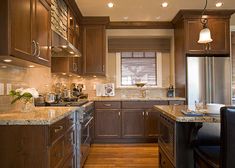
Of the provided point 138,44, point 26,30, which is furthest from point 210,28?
point 26,30

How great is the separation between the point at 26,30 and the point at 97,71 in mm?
3112

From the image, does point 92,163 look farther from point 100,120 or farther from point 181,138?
point 181,138

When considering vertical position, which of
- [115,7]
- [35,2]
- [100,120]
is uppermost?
[115,7]

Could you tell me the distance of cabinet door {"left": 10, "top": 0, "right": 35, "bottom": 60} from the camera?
1821mm

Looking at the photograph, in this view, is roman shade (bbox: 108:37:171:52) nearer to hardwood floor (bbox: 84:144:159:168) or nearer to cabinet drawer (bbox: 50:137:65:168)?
hardwood floor (bbox: 84:144:159:168)

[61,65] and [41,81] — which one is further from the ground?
[61,65]

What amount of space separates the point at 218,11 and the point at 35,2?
146 inches

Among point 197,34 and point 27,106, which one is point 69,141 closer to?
point 27,106

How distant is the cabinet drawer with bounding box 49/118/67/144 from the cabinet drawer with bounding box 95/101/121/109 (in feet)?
8.41

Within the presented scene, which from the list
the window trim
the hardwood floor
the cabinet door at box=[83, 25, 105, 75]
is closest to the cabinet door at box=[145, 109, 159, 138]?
the hardwood floor

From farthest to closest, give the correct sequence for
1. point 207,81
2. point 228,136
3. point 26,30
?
point 207,81, point 26,30, point 228,136

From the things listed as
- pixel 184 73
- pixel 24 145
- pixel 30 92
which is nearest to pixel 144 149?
pixel 184 73

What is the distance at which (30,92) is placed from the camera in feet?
7.68

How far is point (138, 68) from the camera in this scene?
226 inches
